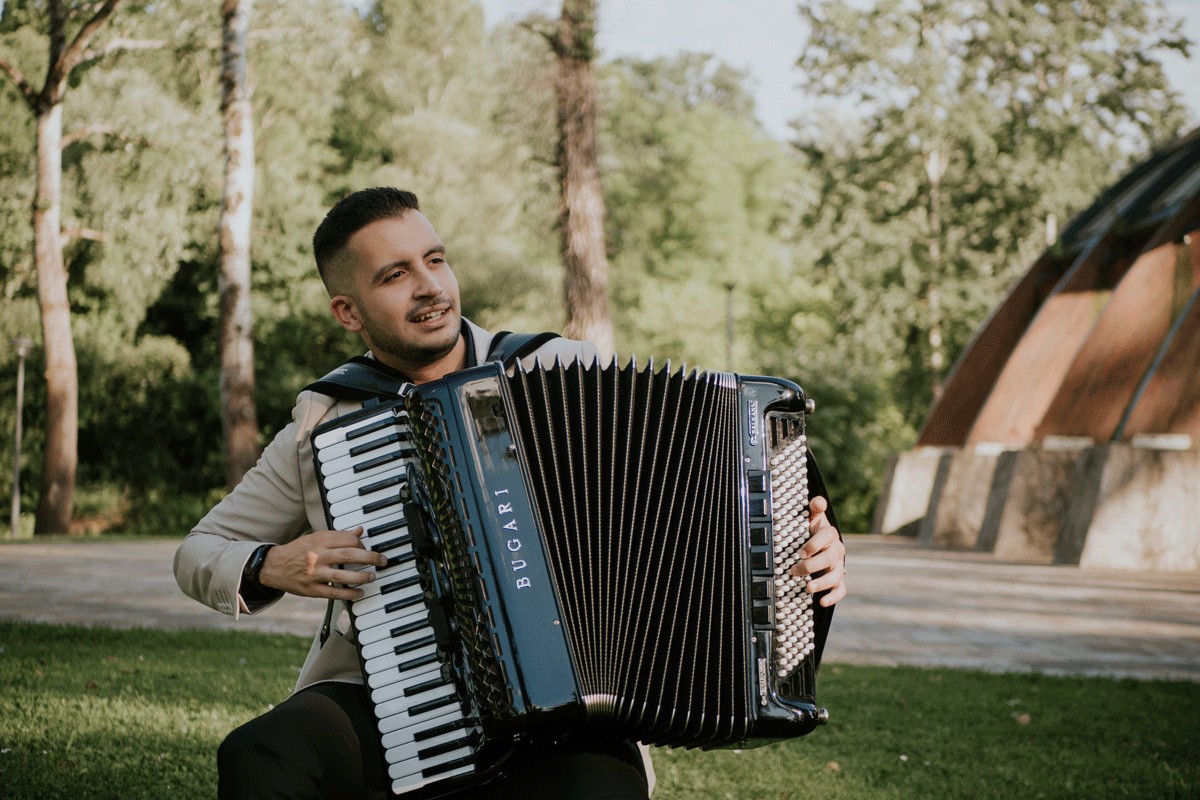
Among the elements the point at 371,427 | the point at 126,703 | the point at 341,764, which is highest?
the point at 371,427

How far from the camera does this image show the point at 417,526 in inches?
95.0

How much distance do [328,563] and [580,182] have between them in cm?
1116

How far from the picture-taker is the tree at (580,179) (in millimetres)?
12938

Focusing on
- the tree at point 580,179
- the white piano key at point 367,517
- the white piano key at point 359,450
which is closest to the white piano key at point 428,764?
the white piano key at point 367,517

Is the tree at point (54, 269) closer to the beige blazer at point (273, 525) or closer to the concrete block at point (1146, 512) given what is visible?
the concrete block at point (1146, 512)

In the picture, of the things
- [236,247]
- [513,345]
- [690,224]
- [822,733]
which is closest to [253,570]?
[513,345]

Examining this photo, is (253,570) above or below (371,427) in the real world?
below

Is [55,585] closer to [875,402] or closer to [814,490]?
[814,490]

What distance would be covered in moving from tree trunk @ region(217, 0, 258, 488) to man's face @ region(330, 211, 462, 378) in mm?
10876

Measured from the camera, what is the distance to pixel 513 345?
286 cm

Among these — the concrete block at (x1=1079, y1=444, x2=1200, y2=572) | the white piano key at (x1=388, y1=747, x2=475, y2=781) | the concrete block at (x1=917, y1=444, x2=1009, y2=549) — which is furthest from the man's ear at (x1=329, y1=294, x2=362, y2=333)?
the concrete block at (x1=917, y1=444, x2=1009, y2=549)

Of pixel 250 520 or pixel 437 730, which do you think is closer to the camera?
pixel 437 730

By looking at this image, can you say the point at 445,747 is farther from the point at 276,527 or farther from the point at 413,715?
the point at 276,527

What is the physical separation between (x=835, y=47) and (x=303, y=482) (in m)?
26.9
